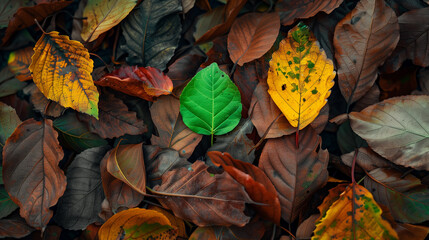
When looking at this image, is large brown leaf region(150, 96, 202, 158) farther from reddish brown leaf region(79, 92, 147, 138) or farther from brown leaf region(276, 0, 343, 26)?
brown leaf region(276, 0, 343, 26)

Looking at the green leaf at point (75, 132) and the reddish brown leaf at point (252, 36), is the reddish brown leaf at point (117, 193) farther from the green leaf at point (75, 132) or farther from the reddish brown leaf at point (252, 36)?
the reddish brown leaf at point (252, 36)

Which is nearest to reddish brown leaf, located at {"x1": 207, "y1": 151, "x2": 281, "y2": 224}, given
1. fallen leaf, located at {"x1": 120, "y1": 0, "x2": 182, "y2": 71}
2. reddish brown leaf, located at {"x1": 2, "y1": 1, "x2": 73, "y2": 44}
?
fallen leaf, located at {"x1": 120, "y1": 0, "x2": 182, "y2": 71}

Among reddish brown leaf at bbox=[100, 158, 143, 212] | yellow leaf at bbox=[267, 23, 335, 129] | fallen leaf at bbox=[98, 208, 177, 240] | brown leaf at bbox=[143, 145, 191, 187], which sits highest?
yellow leaf at bbox=[267, 23, 335, 129]

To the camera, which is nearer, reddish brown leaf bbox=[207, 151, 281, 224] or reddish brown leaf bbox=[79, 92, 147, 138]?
reddish brown leaf bbox=[207, 151, 281, 224]

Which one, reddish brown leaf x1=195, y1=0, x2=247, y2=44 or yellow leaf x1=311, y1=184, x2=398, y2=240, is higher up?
reddish brown leaf x1=195, y1=0, x2=247, y2=44

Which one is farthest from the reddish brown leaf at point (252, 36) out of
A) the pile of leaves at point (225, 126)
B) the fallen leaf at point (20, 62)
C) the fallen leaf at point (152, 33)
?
the fallen leaf at point (20, 62)
